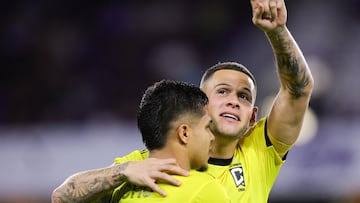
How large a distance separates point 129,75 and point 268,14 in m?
7.20

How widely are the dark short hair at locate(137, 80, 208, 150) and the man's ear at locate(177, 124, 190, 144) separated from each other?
0.18ft

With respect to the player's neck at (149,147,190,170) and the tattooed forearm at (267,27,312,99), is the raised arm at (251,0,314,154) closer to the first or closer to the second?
the tattooed forearm at (267,27,312,99)

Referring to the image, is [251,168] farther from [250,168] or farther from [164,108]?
[164,108]

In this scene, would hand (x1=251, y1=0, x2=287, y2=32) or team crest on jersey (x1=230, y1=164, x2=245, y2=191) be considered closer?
hand (x1=251, y1=0, x2=287, y2=32)

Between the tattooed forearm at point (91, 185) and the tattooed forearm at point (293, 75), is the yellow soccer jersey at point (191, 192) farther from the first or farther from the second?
the tattooed forearm at point (293, 75)

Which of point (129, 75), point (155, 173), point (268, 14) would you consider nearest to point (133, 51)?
point (129, 75)

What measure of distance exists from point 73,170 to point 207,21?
3577mm

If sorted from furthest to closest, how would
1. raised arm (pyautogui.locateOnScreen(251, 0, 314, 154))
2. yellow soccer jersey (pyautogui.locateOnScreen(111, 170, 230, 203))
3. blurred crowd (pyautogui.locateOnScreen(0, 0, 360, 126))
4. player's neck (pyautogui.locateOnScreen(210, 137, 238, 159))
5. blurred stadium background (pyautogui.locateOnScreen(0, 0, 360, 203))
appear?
blurred crowd (pyautogui.locateOnScreen(0, 0, 360, 126)) → blurred stadium background (pyautogui.locateOnScreen(0, 0, 360, 203)) → player's neck (pyautogui.locateOnScreen(210, 137, 238, 159)) → raised arm (pyautogui.locateOnScreen(251, 0, 314, 154)) → yellow soccer jersey (pyautogui.locateOnScreen(111, 170, 230, 203))

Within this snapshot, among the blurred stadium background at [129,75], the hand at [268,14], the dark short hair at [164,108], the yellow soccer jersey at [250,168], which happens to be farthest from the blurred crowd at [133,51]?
the dark short hair at [164,108]

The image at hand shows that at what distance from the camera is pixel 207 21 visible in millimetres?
12484

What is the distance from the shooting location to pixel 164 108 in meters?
3.97

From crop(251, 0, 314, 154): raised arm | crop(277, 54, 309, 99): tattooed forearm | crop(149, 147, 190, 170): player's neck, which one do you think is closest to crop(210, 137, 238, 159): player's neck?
crop(251, 0, 314, 154): raised arm

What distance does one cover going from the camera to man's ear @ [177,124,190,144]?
3908 mm

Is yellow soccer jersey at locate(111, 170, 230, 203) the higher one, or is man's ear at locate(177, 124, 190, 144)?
man's ear at locate(177, 124, 190, 144)
